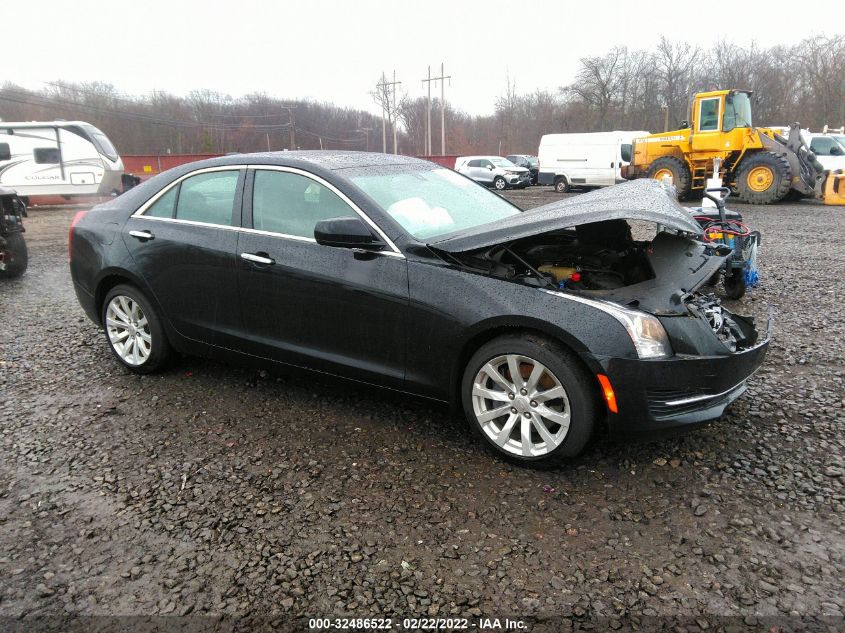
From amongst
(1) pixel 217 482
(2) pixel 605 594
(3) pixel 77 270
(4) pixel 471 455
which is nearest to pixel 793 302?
(4) pixel 471 455

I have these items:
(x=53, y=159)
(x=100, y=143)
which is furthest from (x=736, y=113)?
(x=53, y=159)

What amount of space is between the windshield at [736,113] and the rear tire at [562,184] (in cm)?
782

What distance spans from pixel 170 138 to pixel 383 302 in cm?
7380

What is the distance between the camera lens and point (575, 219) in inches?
118

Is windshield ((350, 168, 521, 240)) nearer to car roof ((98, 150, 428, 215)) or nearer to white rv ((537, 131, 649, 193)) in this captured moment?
car roof ((98, 150, 428, 215))

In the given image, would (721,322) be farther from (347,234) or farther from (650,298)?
(347,234)

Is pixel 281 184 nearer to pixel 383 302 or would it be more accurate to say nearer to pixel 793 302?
pixel 383 302

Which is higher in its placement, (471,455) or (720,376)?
(720,376)

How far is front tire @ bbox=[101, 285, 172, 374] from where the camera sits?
4.29 meters

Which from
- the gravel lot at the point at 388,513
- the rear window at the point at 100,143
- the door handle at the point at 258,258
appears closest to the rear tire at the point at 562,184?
the rear window at the point at 100,143

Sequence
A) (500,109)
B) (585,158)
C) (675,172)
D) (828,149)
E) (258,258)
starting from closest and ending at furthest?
(258,258)
(675,172)
(828,149)
(585,158)
(500,109)

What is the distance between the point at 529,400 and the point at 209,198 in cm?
252

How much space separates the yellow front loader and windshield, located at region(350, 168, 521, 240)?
14747 mm

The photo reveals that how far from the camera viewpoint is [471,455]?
323 centimetres
